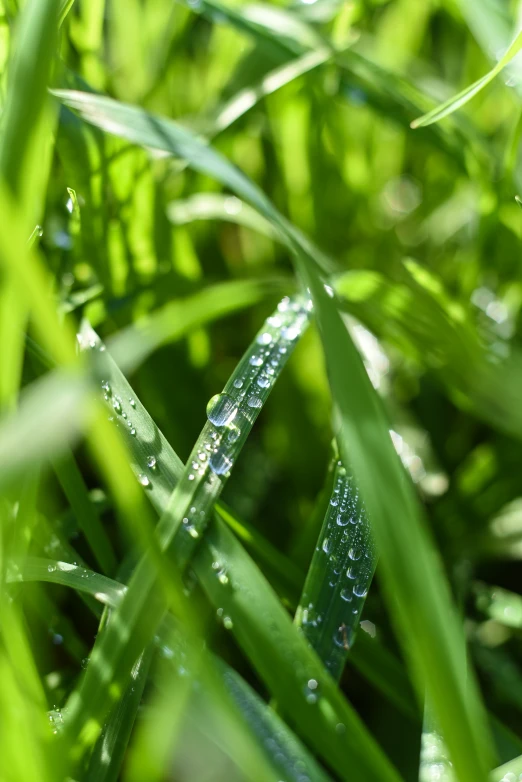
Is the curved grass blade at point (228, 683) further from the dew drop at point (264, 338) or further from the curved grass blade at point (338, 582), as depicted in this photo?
the dew drop at point (264, 338)

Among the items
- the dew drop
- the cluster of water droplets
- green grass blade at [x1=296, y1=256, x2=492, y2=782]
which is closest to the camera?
green grass blade at [x1=296, y1=256, x2=492, y2=782]

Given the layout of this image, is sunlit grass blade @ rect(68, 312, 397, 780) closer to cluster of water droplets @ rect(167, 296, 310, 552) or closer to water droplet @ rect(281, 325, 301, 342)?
cluster of water droplets @ rect(167, 296, 310, 552)

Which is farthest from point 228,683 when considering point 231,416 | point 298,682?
point 231,416

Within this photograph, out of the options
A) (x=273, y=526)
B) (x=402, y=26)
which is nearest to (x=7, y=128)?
(x=273, y=526)

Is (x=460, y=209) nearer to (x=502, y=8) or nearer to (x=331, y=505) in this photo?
(x=502, y=8)

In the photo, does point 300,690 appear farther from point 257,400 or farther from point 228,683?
point 257,400

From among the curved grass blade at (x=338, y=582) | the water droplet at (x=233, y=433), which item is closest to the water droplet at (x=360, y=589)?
the curved grass blade at (x=338, y=582)

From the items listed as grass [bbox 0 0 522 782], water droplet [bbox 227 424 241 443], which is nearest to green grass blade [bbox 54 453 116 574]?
grass [bbox 0 0 522 782]
